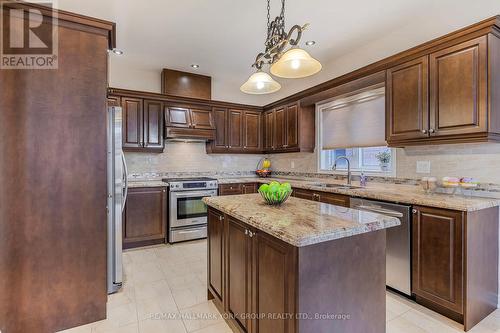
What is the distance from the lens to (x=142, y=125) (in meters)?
3.89

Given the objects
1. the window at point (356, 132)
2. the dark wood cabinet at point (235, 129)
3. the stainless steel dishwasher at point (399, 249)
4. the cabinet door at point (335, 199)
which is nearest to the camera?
the stainless steel dishwasher at point (399, 249)

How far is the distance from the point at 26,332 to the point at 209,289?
132 centimetres

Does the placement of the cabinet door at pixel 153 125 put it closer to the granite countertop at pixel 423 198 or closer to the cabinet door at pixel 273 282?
the granite countertop at pixel 423 198

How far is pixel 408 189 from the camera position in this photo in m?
2.73

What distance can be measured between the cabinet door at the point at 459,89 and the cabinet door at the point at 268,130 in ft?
9.01

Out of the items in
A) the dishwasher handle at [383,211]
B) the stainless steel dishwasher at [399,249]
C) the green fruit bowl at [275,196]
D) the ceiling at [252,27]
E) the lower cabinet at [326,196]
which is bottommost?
the stainless steel dishwasher at [399,249]

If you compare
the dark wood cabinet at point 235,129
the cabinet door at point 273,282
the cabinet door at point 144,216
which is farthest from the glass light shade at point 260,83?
the dark wood cabinet at point 235,129

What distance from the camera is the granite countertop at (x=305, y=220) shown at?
1.18 m

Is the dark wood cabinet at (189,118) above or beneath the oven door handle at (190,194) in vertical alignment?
above

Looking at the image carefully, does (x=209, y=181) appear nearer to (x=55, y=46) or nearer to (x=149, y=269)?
(x=149, y=269)

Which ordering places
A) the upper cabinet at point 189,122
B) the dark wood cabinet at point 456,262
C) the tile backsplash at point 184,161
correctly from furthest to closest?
the tile backsplash at point 184,161, the upper cabinet at point 189,122, the dark wood cabinet at point 456,262

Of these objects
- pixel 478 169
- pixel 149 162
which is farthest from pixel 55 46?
pixel 478 169

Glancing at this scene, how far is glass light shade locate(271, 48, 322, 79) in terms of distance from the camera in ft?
5.67

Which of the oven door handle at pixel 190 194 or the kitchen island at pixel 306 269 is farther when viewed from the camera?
the oven door handle at pixel 190 194
